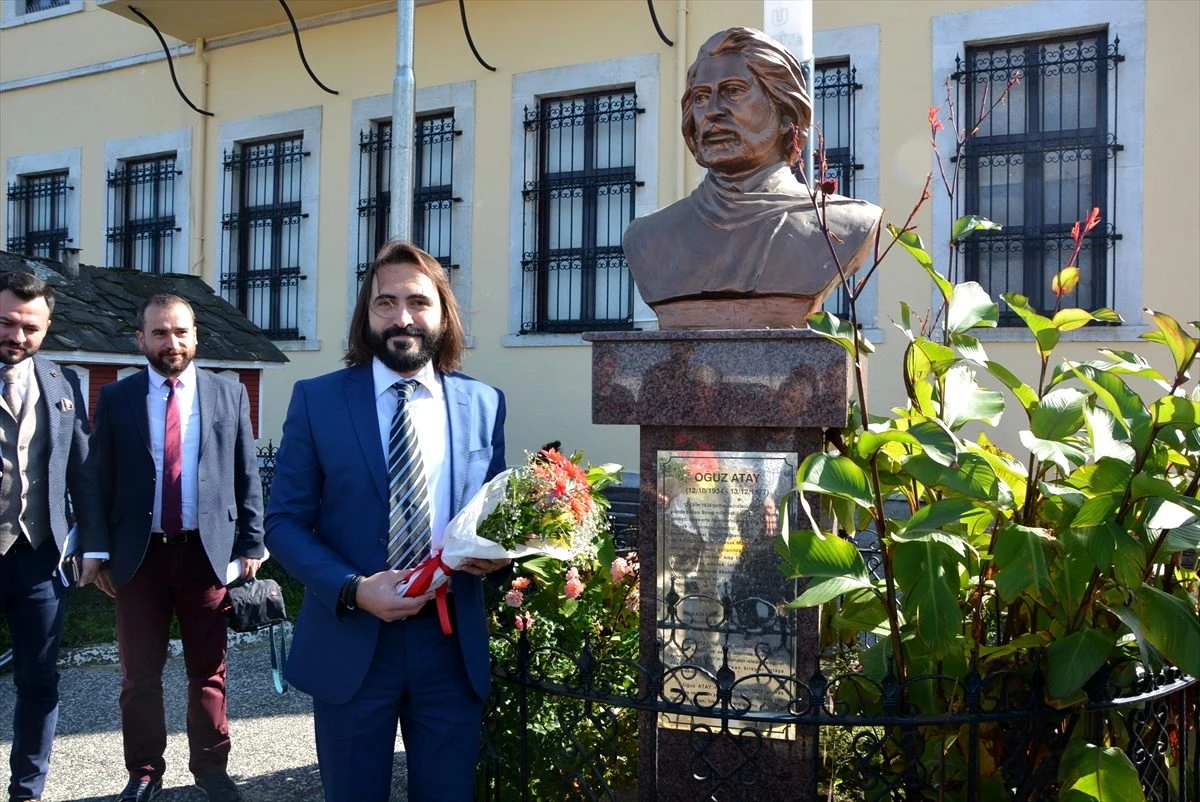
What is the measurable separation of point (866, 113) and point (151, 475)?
21.2 ft

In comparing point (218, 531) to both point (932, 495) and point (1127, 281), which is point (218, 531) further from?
point (1127, 281)

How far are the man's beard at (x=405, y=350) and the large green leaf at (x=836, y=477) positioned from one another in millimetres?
976

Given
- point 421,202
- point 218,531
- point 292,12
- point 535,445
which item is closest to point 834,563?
point 218,531

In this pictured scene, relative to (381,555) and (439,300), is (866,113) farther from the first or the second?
(381,555)

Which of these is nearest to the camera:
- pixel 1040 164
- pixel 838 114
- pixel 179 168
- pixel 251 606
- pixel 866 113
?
pixel 251 606

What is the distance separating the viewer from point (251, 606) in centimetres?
393

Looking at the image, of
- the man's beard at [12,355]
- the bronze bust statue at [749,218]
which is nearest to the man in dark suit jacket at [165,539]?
the man's beard at [12,355]

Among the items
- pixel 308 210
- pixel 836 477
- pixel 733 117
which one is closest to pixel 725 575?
pixel 836 477

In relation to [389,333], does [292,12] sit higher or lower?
higher

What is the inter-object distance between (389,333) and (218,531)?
1.52 metres

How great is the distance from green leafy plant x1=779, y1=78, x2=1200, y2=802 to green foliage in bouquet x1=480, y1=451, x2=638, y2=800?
0.70 m

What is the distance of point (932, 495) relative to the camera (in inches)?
125

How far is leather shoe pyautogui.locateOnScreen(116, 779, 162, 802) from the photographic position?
3.76m

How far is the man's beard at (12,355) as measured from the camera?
3785 millimetres
